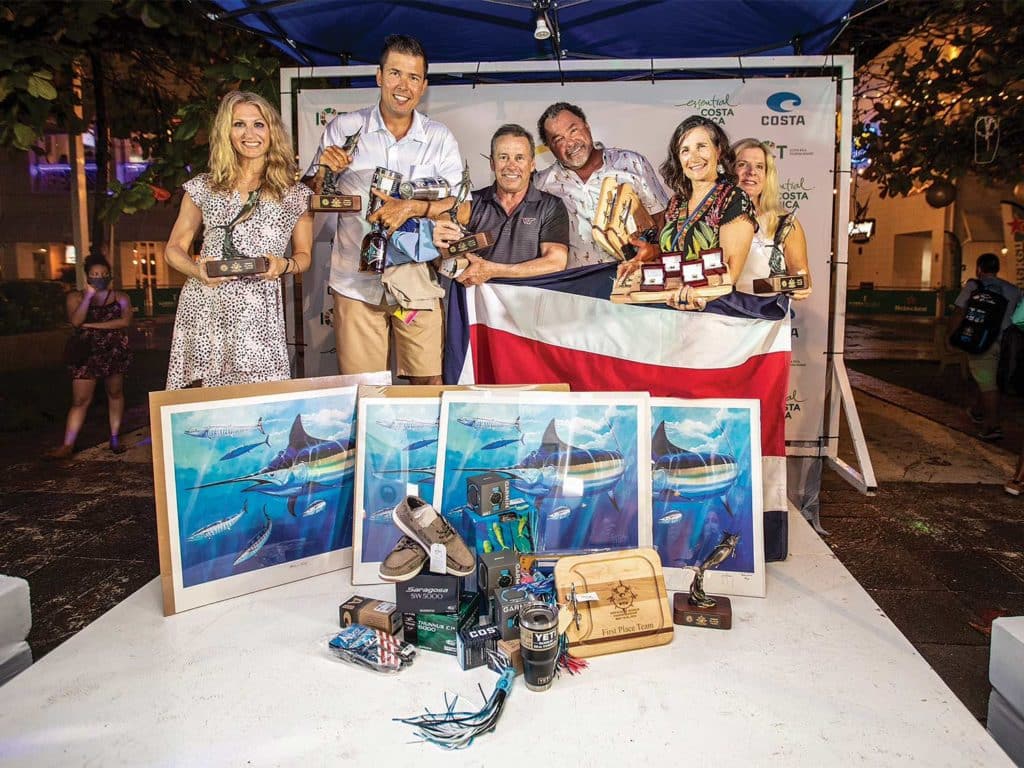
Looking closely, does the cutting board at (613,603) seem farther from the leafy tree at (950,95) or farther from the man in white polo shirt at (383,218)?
the leafy tree at (950,95)

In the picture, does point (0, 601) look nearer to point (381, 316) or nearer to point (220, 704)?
point (220, 704)

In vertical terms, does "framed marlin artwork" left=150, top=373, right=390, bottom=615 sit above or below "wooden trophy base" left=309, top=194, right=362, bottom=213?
below

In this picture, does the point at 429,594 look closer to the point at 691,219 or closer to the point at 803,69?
the point at 691,219

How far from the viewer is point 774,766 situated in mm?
1229

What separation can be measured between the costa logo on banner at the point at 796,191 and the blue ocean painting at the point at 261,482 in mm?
2440

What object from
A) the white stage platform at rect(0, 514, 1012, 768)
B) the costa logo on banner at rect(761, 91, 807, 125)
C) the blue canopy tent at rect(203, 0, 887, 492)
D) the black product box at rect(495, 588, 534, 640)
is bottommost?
the white stage platform at rect(0, 514, 1012, 768)

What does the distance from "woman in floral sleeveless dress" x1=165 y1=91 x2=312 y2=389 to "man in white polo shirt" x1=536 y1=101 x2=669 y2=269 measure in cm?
142

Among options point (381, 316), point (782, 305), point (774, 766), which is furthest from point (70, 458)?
point (774, 766)

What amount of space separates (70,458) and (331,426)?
14.9ft

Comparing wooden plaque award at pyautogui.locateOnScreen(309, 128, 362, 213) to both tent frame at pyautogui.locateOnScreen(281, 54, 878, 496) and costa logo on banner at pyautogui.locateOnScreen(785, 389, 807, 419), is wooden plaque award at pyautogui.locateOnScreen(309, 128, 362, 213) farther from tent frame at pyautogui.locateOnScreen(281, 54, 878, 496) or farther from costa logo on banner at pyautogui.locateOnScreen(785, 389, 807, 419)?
costa logo on banner at pyautogui.locateOnScreen(785, 389, 807, 419)

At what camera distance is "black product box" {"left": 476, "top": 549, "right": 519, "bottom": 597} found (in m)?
1.65

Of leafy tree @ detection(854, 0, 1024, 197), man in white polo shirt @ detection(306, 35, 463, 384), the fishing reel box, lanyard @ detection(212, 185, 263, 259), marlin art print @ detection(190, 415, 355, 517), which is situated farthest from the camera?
leafy tree @ detection(854, 0, 1024, 197)

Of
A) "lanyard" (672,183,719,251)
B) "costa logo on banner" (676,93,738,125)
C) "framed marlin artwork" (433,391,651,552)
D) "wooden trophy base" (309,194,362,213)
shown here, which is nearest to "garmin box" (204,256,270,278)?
"wooden trophy base" (309,194,362,213)

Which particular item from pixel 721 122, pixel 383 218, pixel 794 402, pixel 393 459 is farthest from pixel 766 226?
pixel 393 459
